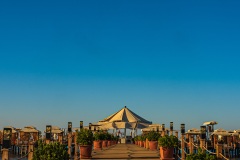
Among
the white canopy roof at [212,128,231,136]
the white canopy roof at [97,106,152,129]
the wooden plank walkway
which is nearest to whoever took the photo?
the wooden plank walkway

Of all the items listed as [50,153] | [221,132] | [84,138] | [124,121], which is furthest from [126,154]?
[124,121]

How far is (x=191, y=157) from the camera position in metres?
9.68

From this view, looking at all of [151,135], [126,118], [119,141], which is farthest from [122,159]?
[119,141]

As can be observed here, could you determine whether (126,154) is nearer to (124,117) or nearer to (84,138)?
(84,138)

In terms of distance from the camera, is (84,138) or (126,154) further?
(126,154)

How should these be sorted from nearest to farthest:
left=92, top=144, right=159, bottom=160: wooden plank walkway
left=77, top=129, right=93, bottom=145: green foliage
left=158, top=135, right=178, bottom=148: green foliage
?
left=158, top=135, right=178, bottom=148: green foliage, left=77, top=129, right=93, bottom=145: green foliage, left=92, top=144, right=159, bottom=160: wooden plank walkway

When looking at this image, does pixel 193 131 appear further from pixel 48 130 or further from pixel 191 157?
pixel 191 157

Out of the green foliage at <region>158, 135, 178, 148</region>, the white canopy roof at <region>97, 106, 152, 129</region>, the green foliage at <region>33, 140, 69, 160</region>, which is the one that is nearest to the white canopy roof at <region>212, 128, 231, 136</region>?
the green foliage at <region>158, 135, 178, 148</region>

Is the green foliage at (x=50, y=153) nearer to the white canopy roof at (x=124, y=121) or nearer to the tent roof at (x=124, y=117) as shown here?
the white canopy roof at (x=124, y=121)

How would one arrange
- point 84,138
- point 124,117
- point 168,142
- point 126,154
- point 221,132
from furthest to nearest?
point 124,117 → point 221,132 → point 126,154 → point 84,138 → point 168,142

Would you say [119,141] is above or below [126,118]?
below

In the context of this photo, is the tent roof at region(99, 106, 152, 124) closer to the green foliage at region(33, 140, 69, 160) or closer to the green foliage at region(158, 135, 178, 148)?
the green foliage at region(158, 135, 178, 148)

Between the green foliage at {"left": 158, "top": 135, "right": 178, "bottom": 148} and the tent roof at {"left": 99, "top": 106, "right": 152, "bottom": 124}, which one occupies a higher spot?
the tent roof at {"left": 99, "top": 106, "right": 152, "bottom": 124}

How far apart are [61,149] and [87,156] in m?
7.49
